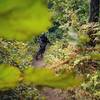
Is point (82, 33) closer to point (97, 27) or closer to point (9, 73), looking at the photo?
point (97, 27)

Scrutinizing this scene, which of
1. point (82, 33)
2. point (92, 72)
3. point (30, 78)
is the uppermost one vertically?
point (82, 33)

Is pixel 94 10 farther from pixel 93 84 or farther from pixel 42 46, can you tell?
pixel 42 46

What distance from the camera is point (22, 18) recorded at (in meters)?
0.26

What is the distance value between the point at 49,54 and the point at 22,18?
8.31 m

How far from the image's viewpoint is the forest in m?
0.26

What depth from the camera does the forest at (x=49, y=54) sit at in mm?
260

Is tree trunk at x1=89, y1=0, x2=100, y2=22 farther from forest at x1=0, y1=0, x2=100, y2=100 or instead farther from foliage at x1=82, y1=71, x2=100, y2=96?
foliage at x1=82, y1=71, x2=100, y2=96

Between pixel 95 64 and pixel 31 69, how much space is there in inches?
210

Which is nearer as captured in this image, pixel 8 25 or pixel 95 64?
pixel 8 25

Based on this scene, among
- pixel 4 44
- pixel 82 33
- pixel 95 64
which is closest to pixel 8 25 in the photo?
pixel 4 44

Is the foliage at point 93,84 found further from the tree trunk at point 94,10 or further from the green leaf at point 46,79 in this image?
the green leaf at point 46,79

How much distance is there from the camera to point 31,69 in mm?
322

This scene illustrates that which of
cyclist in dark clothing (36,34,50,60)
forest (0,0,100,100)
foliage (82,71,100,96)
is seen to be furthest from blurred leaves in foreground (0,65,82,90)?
cyclist in dark clothing (36,34,50,60)

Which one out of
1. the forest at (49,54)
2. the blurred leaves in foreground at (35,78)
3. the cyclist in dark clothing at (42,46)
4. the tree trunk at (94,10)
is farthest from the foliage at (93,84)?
the cyclist in dark clothing at (42,46)
